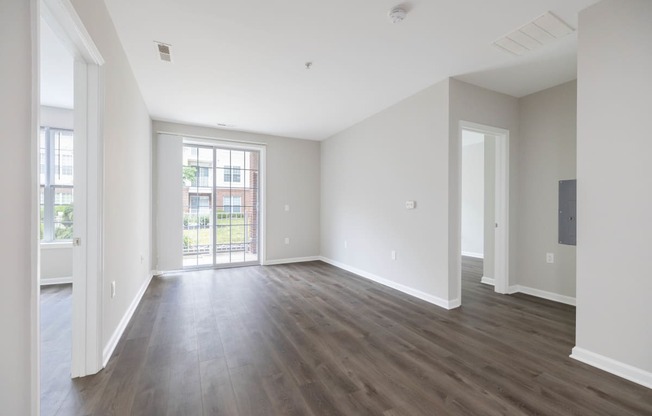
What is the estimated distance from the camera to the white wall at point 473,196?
21.9 feet

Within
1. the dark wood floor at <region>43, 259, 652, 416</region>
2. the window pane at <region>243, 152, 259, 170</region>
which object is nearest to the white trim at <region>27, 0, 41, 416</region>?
the dark wood floor at <region>43, 259, 652, 416</region>

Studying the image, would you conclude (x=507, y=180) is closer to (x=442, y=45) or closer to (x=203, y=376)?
(x=442, y=45)

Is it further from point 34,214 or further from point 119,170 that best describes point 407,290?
point 34,214

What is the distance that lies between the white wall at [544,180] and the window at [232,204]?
471cm

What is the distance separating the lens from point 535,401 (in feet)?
5.43

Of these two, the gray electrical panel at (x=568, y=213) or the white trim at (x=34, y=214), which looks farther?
the gray electrical panel at (x=568, y=213)

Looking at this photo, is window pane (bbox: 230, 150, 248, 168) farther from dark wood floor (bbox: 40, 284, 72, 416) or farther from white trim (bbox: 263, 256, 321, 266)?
dark wood floor (bbox: 40, 284, 72, 416)

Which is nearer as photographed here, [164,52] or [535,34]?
[535,34]

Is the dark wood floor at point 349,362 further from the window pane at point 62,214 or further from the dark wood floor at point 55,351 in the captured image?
the window pane at point 62,214

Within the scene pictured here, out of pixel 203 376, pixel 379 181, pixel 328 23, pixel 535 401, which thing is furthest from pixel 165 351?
pixel 379 181

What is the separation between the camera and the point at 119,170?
246cm

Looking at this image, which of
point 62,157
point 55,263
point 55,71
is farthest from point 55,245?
point 55,71

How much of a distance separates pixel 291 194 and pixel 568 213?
14.5 feet

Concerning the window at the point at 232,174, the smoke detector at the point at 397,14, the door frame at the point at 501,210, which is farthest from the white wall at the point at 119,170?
the door frame at the point at 501,210
